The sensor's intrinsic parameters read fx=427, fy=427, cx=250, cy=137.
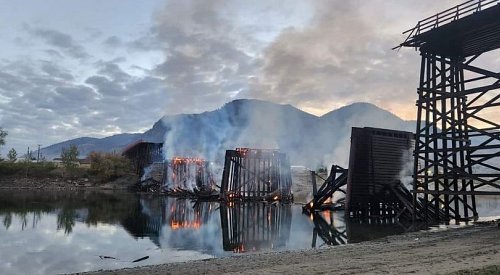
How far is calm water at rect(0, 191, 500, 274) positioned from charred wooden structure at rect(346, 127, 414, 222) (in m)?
1.95

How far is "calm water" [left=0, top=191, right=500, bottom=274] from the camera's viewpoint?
15.1m

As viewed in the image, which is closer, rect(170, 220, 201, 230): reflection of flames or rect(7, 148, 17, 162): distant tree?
rect(170, 220, 201, 230): reflection of flames

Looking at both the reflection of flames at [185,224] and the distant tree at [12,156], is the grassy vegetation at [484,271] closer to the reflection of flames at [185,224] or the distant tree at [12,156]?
the reflection of flames at [185,224]

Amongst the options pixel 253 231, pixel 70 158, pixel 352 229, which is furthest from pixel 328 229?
pixel 70 158

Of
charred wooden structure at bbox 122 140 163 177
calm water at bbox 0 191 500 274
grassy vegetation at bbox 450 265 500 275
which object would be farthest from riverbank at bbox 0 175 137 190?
grassy vegetation at bbox 450 265 500 275

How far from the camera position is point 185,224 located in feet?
88.7

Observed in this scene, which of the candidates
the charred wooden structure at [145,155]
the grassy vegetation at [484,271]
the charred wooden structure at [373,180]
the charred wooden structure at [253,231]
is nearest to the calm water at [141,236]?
the charred wooden structure at [253,231]

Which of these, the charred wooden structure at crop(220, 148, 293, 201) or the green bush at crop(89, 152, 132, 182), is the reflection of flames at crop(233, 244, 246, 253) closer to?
the charred wooden structure at crop(220, 148, 293, 201)

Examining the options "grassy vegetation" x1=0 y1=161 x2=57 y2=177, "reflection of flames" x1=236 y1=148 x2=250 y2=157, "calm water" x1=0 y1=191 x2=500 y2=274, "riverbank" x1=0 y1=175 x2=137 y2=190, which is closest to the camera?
"calm water" x1=0 y1=191 x2=500 y2=274

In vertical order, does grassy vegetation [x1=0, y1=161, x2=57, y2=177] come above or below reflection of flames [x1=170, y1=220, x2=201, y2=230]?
above

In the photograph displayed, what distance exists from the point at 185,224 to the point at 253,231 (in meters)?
5.45

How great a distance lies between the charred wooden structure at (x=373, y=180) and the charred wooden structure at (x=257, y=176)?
61.6 feet

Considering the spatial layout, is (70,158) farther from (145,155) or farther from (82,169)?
(145,155)

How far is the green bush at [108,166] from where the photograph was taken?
77.7 metres
